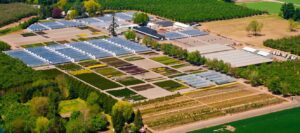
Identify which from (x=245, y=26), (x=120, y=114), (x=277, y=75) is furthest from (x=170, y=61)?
(x=245, y=26)

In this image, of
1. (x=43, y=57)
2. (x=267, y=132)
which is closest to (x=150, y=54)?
(x=43, y=57)

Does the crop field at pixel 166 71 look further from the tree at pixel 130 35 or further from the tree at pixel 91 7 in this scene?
the tree at pixel 91 7

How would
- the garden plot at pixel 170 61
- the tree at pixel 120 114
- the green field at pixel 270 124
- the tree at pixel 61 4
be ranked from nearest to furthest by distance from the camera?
the tree at pixel 120 114, the green field at pixel 270 124, the garden plot at pixel 170 61, the tree at pixel 61 4

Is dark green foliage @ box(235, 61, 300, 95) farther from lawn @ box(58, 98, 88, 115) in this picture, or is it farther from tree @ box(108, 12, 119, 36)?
tree @ box(108, 12, 119, 36)

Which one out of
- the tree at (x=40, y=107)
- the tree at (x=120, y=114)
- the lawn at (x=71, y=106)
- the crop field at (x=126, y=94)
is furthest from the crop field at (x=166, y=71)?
the tree at (x=40, y=107)

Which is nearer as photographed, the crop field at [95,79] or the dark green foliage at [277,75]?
the dark green foliage at [277,75]
